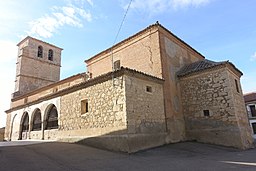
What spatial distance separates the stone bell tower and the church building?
10.1m

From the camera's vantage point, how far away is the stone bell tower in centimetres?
2247

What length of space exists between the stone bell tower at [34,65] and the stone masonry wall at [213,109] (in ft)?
62.0

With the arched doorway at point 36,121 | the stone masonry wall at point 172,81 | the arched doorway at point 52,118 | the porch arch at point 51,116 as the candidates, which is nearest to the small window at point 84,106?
the arched doorway at point 52,118

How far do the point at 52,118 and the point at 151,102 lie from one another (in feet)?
25.0

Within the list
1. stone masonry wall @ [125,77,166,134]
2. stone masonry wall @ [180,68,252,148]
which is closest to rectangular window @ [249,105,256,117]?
stone masonry wall @ [180,68,252,148]

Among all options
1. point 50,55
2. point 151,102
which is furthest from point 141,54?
point 50,55

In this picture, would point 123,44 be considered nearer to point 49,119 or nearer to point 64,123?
point 64,123

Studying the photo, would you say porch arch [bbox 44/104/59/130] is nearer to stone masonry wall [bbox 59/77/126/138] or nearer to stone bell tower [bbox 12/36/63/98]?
stone masonry wall [bbox 59/77/126/138]

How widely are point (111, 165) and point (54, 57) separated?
2319 centimetres

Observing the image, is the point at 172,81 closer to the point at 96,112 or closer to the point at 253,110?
the point at 96,112

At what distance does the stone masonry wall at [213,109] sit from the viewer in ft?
30.4

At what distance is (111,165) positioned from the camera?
213 inches

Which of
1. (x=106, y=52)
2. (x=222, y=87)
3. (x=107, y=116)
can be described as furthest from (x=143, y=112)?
(x=106, y=52)

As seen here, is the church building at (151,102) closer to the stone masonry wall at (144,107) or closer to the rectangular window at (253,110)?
the stone masonry wall at (144,107)
